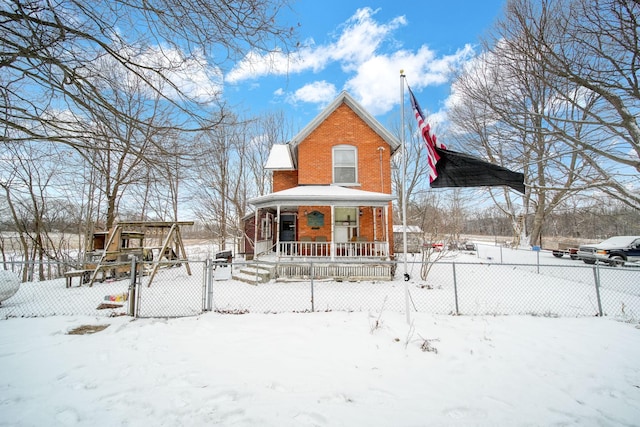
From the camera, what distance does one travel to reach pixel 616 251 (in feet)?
46.2

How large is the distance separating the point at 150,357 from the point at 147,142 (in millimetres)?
2968

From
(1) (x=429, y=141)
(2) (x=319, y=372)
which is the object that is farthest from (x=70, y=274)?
(1) (x=429, y=141)

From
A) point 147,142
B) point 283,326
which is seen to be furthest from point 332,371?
point 147,142

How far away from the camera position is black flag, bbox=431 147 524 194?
15.9 ft

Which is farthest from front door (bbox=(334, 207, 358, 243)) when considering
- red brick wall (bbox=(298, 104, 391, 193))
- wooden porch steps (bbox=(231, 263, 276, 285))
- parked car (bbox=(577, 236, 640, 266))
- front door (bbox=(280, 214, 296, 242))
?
parked car (bbox=(577, 236, 640, 266))

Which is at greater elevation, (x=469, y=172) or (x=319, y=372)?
(x=469, y=172)

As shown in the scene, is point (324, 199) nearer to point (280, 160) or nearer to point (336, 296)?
point (336, 296)

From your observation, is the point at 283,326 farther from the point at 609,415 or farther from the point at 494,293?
the point at 494,293

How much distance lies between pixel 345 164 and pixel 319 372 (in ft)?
34.4

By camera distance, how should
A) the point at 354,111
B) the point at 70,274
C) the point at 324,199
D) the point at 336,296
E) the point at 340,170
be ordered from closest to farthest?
1. the point at 336,296
2. the point at 70,274
3. the point at 324,199
4. the point at 340,170
5. the point at 354,111

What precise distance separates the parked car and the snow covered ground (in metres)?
13.4

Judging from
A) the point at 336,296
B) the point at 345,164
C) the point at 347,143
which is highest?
the point at 347,143

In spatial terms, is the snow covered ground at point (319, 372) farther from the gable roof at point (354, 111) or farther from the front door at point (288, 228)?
the gable roof at point (354, 111)

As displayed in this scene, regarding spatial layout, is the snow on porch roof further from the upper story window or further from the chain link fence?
the chain link fence
